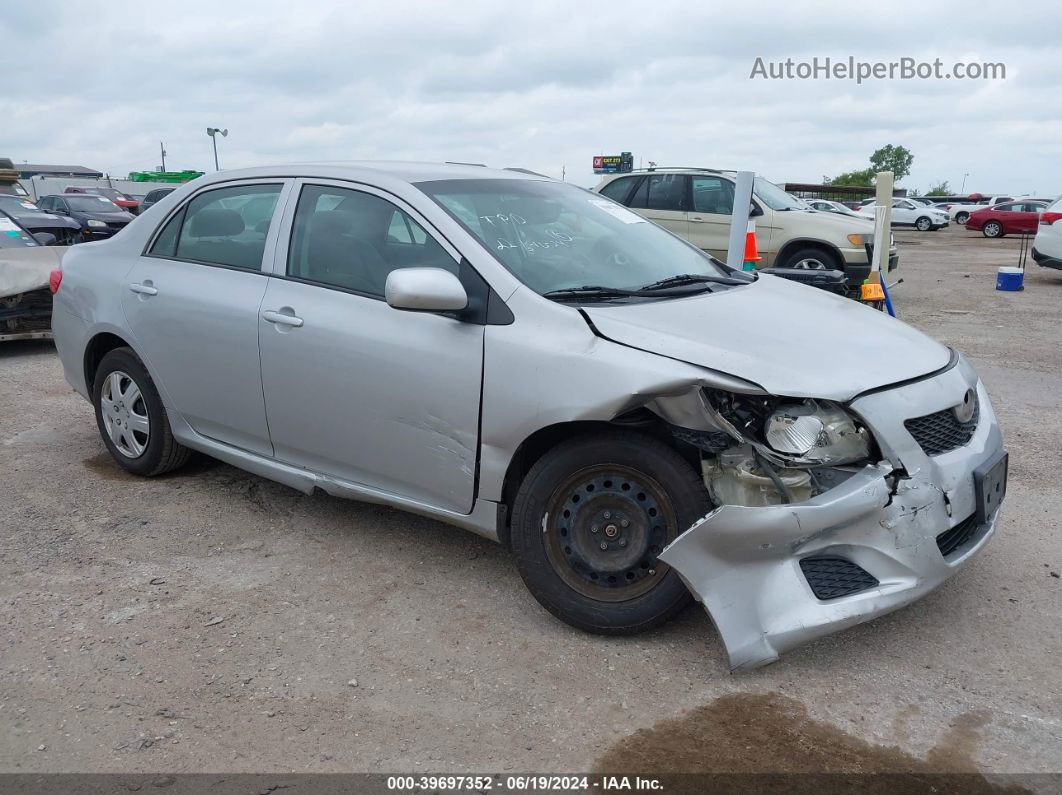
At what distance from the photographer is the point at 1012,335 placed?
9742mm

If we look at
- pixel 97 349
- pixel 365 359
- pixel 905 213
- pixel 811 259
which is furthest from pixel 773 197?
pixel 905 213

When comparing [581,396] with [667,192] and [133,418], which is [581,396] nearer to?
[133,418]

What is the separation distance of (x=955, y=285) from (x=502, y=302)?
1384 centimetres

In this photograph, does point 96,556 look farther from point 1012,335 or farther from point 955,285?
point 955,285

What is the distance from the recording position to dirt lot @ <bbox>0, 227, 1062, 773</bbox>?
8.87ft

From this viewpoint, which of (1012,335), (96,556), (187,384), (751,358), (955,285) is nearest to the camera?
(751,358)

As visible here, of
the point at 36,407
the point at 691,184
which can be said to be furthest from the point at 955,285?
the point at 36,407

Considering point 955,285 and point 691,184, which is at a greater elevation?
point 691,184

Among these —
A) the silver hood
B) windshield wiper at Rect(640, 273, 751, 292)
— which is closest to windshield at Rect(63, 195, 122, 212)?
windshield wiper at Rect(640, 273, 751, 292)

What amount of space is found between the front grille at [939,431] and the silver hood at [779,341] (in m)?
0.16

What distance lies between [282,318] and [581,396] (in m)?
1.50

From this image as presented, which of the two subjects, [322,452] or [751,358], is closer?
[751,358]

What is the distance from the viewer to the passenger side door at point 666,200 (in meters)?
12.4

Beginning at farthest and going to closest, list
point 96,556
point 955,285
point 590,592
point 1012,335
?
point 955,285 → point 1012,335 → point 96,556 → point 590,592
